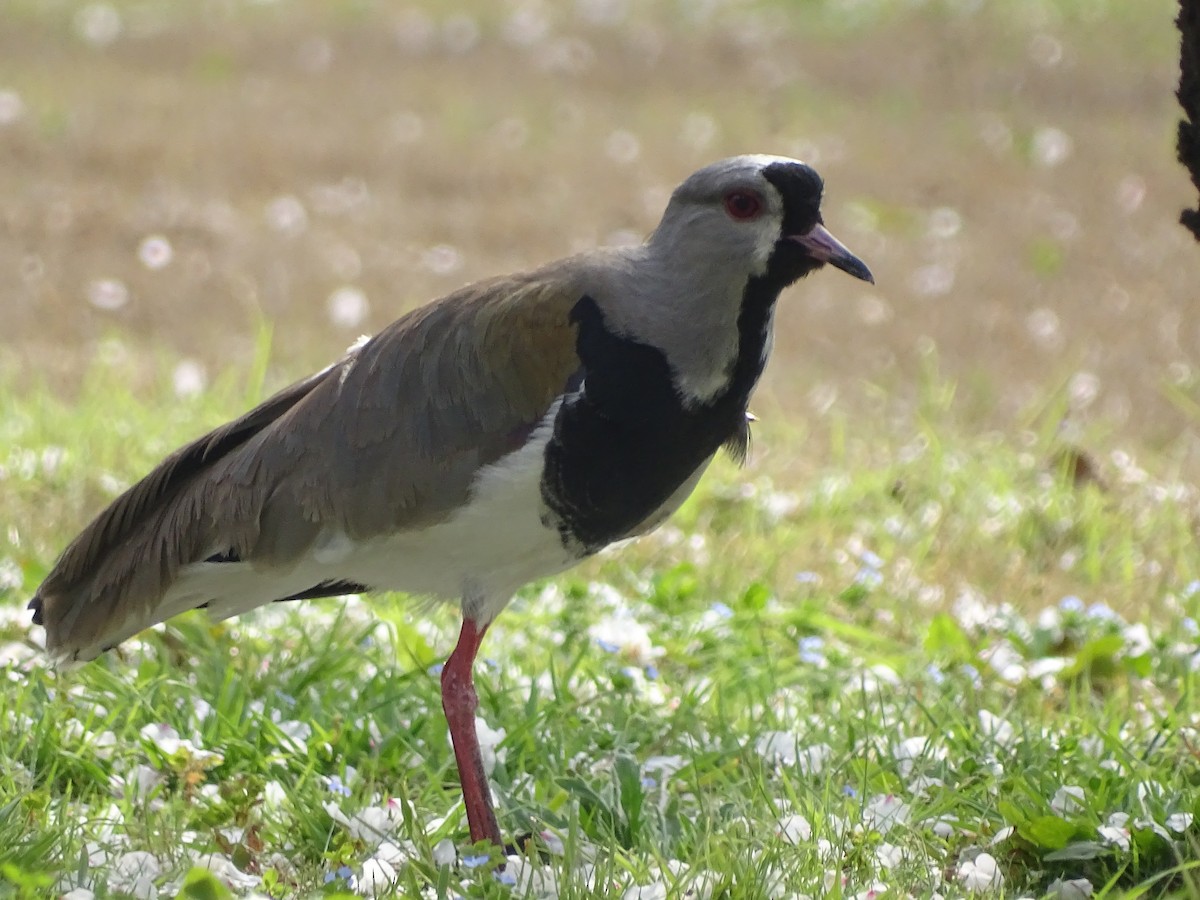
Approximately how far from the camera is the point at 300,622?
13.5 feet

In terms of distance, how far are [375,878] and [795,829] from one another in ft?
2.53

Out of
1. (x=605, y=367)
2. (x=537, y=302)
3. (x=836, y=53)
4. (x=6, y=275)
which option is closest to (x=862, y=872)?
(x=605, y=367)

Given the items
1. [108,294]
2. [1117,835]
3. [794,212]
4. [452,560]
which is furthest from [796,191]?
[108,294]

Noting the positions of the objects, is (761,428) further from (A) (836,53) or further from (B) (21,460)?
(A) (836,53)

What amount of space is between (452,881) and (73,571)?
1285mm

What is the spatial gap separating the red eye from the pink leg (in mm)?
996

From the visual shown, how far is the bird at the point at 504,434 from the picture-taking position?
297 cm

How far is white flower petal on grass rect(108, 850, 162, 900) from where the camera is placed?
2562 mm

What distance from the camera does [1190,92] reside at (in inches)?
112

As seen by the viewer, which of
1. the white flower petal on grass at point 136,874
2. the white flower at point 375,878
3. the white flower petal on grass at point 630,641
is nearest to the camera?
the white flower petal on grass at point 136,874

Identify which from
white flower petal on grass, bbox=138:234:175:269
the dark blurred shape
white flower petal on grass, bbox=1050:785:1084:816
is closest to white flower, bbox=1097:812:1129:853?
white flower petal on grass, bbox=1050:785:1084:816

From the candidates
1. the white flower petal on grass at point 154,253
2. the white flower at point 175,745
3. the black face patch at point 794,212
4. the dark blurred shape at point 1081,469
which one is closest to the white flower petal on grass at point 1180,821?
the black face patch at point 794,212

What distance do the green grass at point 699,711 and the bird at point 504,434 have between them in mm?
278

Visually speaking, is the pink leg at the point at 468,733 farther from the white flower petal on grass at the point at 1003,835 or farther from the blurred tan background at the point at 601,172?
the blurred tan background at the point at 601,172
